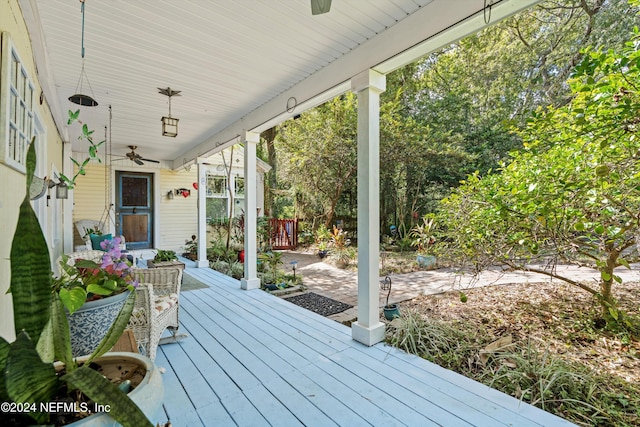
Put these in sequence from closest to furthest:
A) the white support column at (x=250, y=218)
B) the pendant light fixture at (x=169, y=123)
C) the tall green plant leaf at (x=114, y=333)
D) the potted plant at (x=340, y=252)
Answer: the tall green plant leaf at (x=114, y=333) < the pendant light fixture at (x=169, y=123) < the white support column at (x=250, y=218) < the potted plant at (x=340, y=252)

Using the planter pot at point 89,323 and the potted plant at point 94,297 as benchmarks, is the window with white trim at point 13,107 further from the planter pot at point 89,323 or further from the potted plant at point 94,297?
the planter pot at point 89,323

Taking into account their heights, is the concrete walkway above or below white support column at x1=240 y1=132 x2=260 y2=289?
below

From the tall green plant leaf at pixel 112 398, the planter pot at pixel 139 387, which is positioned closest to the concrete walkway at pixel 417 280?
the planter pot at pixel 139 387

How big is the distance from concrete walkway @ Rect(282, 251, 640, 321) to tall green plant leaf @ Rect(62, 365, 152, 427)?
127 inches

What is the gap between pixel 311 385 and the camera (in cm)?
218

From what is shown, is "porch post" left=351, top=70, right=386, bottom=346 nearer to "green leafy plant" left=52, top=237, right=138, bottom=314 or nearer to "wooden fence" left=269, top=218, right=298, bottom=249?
"green leafy plant" left=52, top=237, right=138, bottom=314

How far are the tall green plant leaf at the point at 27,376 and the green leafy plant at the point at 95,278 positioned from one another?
0.33m

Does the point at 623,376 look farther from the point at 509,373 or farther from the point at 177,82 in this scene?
the point at 177,82

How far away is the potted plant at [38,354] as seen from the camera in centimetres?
65

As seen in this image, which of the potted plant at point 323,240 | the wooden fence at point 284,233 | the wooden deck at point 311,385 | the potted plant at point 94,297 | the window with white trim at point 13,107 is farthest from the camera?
the wooden fence at point 284,233

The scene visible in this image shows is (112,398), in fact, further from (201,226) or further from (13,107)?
(201,226)

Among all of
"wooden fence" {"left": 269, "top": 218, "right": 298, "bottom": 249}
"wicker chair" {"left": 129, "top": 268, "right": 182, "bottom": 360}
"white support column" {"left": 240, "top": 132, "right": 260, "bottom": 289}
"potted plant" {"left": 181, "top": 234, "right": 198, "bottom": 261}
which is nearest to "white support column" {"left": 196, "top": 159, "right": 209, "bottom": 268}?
"potted plant" {"left": 181, "top": 234, "right": 198, "bottom": 261}

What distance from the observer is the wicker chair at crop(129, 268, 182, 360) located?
2.37 m

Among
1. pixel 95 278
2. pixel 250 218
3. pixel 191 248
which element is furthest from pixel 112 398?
pixel 191 248
